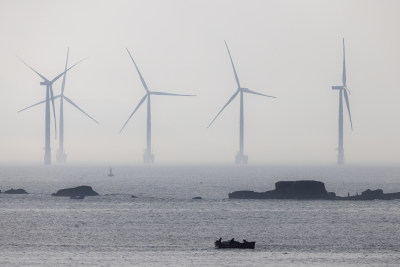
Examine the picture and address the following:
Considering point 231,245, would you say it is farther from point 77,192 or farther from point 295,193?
point 77,192

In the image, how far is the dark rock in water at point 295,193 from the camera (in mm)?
185625

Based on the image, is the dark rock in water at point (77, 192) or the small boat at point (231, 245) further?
the dark rock in water at point (77, 192)

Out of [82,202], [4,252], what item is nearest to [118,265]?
[4,252]

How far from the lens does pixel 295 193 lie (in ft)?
614

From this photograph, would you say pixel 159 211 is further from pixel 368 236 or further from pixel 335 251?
pixel 335 251

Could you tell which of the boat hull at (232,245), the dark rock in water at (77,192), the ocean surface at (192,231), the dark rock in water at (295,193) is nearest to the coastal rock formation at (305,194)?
the dark rock in water at (295,193)

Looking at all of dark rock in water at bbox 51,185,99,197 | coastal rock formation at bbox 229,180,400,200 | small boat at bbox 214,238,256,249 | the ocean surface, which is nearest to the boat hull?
small boat at bbox 214,238,256,249

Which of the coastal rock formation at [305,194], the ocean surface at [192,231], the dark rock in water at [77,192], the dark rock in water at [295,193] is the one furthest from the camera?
the dark rock in water at [77,192]

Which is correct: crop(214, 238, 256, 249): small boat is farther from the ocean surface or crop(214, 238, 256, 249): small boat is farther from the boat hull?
the ocean surface

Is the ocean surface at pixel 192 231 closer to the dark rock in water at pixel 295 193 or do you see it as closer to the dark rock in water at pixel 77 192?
the dark rock in water at pixel 295 193

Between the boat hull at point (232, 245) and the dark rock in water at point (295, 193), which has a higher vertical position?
the dark rock in water at point (295, 193)

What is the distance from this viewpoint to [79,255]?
90.9 metres

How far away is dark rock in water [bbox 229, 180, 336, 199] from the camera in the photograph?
185625 millimetres

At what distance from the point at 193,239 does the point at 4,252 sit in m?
22.2
